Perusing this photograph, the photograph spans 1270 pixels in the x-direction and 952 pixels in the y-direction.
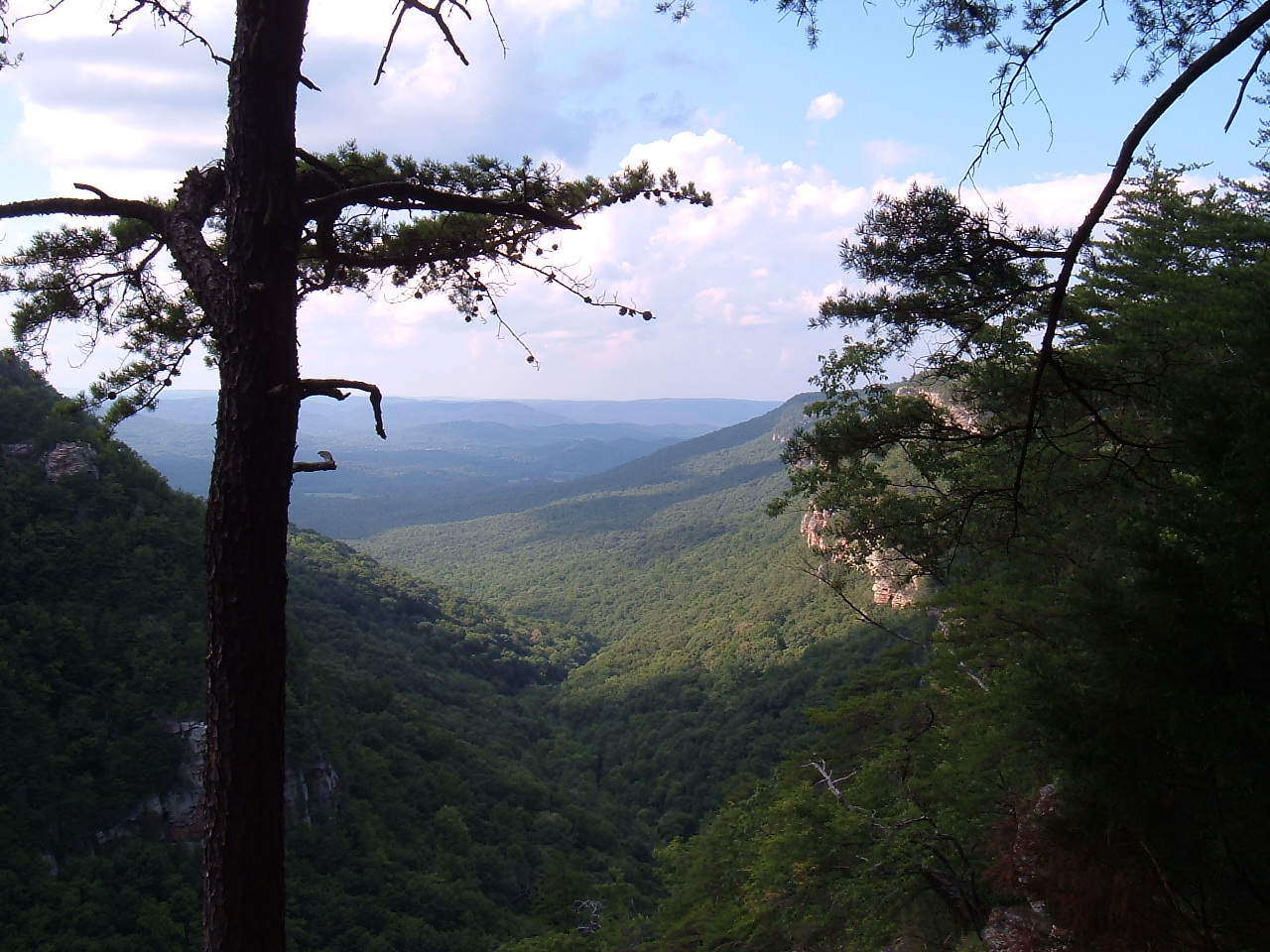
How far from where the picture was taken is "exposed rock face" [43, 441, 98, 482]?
25264mm

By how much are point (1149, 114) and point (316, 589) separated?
48.6 m

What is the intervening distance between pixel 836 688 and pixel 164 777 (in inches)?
871

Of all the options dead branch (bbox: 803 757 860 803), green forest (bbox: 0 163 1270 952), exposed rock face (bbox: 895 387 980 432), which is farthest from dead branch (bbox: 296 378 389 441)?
dead branch (bbox: 803 757 860 803)

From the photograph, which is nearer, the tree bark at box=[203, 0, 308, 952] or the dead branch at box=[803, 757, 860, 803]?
the tree bark at box=[203, 0, 308, 952]

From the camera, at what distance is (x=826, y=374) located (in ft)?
24.7

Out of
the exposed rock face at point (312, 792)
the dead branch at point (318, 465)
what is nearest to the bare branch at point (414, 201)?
the dead branch at point (318, 465)

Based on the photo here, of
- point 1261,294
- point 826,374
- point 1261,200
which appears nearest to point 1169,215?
point 1261,200

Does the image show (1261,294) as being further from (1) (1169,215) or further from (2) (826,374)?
(1) (1169,215)

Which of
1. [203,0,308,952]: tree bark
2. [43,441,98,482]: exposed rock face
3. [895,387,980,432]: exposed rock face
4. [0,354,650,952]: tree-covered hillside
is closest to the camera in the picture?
[203,0,308,952]: tree bark

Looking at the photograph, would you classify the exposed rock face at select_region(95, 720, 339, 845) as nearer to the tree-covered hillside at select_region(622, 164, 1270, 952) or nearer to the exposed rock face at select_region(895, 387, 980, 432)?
the tree-covered hillside at select_region(622, 164, 1270, 952)

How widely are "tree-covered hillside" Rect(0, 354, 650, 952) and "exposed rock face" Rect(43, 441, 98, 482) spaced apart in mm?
54

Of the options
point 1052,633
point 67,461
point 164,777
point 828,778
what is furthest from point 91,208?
point 67,461

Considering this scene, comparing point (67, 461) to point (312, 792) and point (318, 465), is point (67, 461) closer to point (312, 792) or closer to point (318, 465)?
point (312, 792)

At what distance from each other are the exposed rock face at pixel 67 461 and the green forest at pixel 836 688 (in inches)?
4.7
